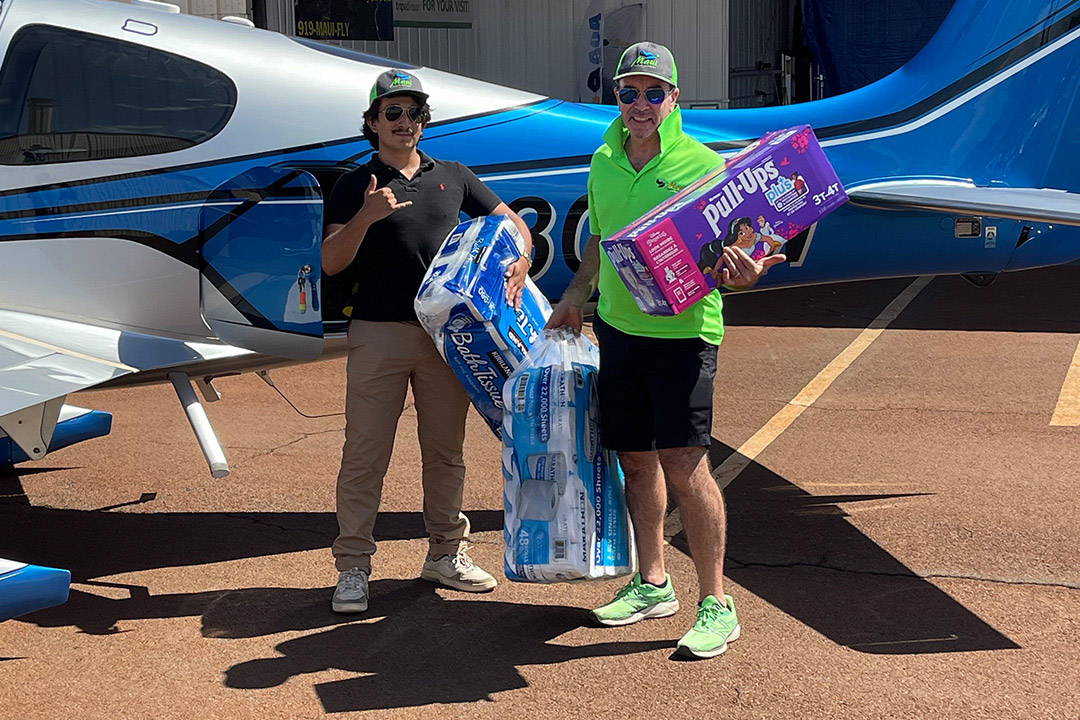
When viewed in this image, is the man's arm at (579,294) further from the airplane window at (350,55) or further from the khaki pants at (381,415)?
the airplane window at (350,55)

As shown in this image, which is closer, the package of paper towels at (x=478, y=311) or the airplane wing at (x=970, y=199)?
the package of paper towels at (x=478, y=311)

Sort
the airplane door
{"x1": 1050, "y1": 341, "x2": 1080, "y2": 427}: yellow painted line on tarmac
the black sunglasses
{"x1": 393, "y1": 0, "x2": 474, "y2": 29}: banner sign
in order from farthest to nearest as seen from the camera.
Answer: {"x1": 393, "y1": 0, "x2": 474, "y2": 29}: banner sign < {"x1": 1050, "y1": 341, "x2": 1080, "y2": 427}: yellow painted line on tarmac < the airplane door < the black sunglasses

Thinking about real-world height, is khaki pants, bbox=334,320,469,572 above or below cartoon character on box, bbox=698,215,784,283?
below

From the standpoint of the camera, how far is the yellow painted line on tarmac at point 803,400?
583 cm

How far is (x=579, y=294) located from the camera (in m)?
3.92

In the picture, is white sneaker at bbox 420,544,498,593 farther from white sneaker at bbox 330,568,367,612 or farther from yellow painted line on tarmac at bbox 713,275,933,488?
yellow painted line on tarmac at bbox 713,275,933,488

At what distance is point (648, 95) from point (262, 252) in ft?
5.76

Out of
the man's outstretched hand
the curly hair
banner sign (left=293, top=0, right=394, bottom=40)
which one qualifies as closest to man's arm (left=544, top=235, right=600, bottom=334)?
the man's outstretched hand

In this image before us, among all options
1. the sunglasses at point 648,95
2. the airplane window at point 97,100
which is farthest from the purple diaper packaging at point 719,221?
the airplane window at point 97,100

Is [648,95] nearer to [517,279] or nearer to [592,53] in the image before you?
[517,279]

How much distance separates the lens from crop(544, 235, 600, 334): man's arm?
390 cm

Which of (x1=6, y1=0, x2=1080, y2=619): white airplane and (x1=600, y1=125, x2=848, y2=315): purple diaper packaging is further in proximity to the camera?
(x1=6, y1=0, x2=1080, y2=619): white airplane

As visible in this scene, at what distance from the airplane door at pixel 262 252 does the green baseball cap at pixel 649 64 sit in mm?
1492

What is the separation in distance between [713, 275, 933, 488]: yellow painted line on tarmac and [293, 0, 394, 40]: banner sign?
6027 millimetres
